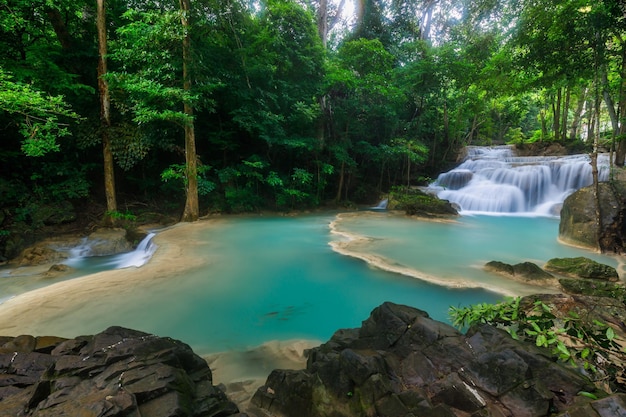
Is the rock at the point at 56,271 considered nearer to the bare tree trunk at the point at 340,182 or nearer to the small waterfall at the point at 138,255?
the small waterfall at the point at 138,255

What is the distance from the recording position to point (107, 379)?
82.7 inches

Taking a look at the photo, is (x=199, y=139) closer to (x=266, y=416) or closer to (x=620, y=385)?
(x=266, y=416)

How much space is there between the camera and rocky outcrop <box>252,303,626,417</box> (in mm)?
1863

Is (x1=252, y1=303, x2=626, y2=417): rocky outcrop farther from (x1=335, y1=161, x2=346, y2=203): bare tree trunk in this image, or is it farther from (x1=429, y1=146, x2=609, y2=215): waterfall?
(x1=429, y1=146, x2=609, y2=215): waterfall

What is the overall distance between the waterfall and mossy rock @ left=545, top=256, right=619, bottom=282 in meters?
8.56

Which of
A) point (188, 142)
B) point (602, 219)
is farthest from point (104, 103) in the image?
point (602, 219)

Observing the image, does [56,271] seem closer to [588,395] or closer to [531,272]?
[588,395]

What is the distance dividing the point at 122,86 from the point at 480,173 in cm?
1609

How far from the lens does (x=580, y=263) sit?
5.03 m

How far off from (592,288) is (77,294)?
7.54 m

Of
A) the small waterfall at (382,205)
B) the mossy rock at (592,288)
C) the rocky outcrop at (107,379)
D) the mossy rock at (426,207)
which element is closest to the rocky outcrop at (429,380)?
the rocky outcrop at (107,379)

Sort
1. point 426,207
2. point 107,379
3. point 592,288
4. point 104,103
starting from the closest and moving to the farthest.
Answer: point 107,379 < point 592,288 < point 104,103 < point 426,207

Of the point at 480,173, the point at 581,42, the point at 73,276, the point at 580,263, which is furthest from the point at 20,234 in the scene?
the point at 480,173

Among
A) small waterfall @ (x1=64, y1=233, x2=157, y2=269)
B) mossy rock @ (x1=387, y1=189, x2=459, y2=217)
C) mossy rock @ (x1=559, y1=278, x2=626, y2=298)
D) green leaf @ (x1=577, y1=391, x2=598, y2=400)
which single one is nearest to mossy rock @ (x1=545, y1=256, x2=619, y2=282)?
mossy rock @ (x1=559, y1=278, x2=626, y2=298)
